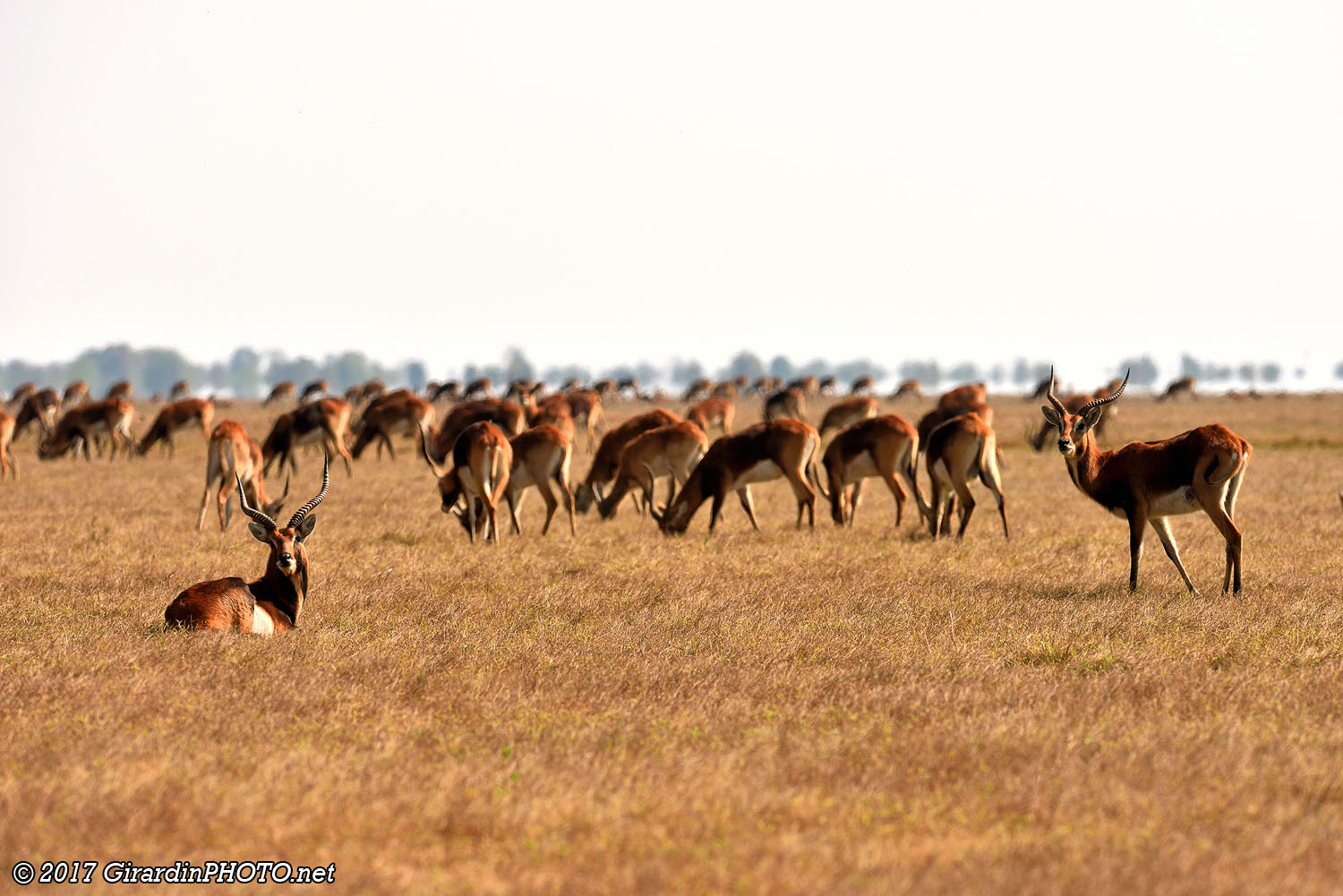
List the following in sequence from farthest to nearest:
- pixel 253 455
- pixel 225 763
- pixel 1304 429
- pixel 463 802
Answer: pixel 1304 429 → pixel 253 455 → pixel 225 763 → pixel 463 802

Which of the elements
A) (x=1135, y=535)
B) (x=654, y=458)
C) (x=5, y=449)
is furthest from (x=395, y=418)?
(x=1135, y=535)

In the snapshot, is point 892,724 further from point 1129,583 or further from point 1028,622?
point 1129,583

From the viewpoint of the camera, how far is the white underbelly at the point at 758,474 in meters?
16.2

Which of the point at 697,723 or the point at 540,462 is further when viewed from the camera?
the point at 540,462

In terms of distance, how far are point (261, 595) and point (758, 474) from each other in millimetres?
8275

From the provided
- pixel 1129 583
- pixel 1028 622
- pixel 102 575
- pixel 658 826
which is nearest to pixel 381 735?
pixel 658 826

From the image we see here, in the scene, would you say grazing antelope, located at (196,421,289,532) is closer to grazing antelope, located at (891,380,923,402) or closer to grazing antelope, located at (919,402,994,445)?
grazing antelope, located at (919,402,994,445)

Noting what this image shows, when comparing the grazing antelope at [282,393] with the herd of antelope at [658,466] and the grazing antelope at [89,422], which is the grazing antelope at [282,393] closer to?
the herd of antelope at [658,466]

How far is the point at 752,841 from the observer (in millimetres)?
5055

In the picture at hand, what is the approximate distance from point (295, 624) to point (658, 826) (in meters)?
5.02

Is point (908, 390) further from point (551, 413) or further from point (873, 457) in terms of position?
point (873, 457)

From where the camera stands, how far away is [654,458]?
17234 mm

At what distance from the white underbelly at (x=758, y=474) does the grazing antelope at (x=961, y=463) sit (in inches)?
80.6

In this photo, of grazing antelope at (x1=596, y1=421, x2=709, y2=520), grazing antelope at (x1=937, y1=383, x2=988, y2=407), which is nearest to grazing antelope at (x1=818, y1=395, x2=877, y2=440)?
grazing antelope at (x1=937, y1=383, x2=988, y2=407)
